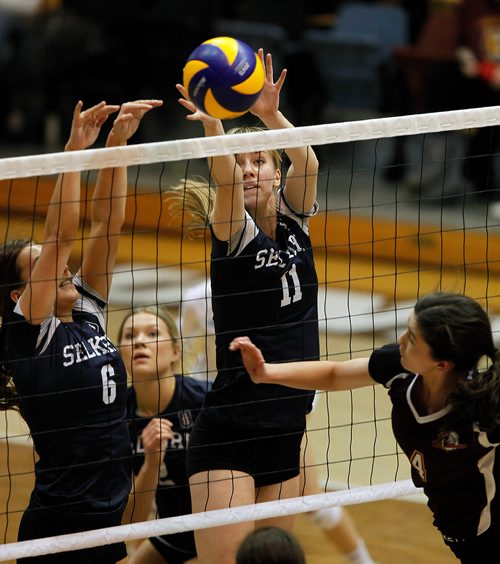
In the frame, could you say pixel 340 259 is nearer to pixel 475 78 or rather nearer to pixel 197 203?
pixel 475 78

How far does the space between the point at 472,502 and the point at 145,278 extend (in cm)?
679

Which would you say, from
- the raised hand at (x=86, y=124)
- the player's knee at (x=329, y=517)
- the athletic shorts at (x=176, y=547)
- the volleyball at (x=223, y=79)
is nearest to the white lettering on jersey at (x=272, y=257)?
the volleyball at (x=223, y=79)

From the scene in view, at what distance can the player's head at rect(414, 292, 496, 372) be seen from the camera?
3746mm

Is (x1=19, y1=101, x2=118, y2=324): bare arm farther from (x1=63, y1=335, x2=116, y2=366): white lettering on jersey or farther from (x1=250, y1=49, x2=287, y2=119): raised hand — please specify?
(x1=250, y1=49, x2=287, y2=119): raised hand

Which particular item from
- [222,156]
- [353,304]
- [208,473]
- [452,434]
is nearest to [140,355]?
[208,473]

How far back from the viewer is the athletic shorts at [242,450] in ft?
14.9

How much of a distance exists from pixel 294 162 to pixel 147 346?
1152mm

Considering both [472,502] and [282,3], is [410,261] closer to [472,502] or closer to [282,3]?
[282,3]

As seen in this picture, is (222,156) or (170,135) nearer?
(222,156)

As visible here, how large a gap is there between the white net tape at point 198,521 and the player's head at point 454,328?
3.64 feet

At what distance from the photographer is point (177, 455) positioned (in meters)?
5.24

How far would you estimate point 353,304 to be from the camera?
9664 mm

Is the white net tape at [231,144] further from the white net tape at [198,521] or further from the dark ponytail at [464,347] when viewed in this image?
the white net tape at [198,521]

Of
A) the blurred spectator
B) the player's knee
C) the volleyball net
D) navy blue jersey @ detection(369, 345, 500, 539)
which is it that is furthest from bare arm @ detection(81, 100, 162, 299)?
the blurred spectator
